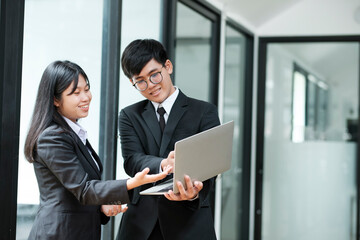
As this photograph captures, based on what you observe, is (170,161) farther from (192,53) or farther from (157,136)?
(192,53)

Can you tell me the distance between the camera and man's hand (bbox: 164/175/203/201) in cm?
178

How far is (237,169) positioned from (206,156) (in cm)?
313

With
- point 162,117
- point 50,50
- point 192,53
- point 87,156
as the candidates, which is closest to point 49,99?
point 87,156

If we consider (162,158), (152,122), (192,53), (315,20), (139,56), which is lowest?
(162,158)

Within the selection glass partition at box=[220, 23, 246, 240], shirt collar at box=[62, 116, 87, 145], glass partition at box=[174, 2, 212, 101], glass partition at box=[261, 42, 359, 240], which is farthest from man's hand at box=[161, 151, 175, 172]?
glass partition at box=[261, 42, 359, 240]

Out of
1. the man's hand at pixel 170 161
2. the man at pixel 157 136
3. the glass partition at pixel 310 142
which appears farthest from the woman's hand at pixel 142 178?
the glass partition at pixel 310 142

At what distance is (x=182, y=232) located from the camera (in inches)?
78.8

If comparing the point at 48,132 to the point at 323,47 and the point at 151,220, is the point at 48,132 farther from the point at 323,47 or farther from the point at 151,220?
the point at 323,47

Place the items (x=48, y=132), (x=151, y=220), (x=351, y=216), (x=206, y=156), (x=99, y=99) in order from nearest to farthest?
(x=48, y=132) < (x=206, y=156) < (x=151, y=220) < (x=99, y=99) < (x=351, y=216)

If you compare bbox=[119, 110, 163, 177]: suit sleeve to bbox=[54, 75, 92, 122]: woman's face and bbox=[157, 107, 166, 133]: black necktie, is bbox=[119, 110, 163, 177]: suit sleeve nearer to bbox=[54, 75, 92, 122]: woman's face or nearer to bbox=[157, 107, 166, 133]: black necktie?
bbox=[157, 107, 166, 133]: black necktie

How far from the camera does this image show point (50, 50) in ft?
7.90

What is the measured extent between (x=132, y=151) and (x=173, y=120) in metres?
0.20

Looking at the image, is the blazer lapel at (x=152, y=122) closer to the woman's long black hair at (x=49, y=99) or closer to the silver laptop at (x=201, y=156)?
the silver laptop at (x=201, y=156)

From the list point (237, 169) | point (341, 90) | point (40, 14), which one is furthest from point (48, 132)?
point (341, 90)
